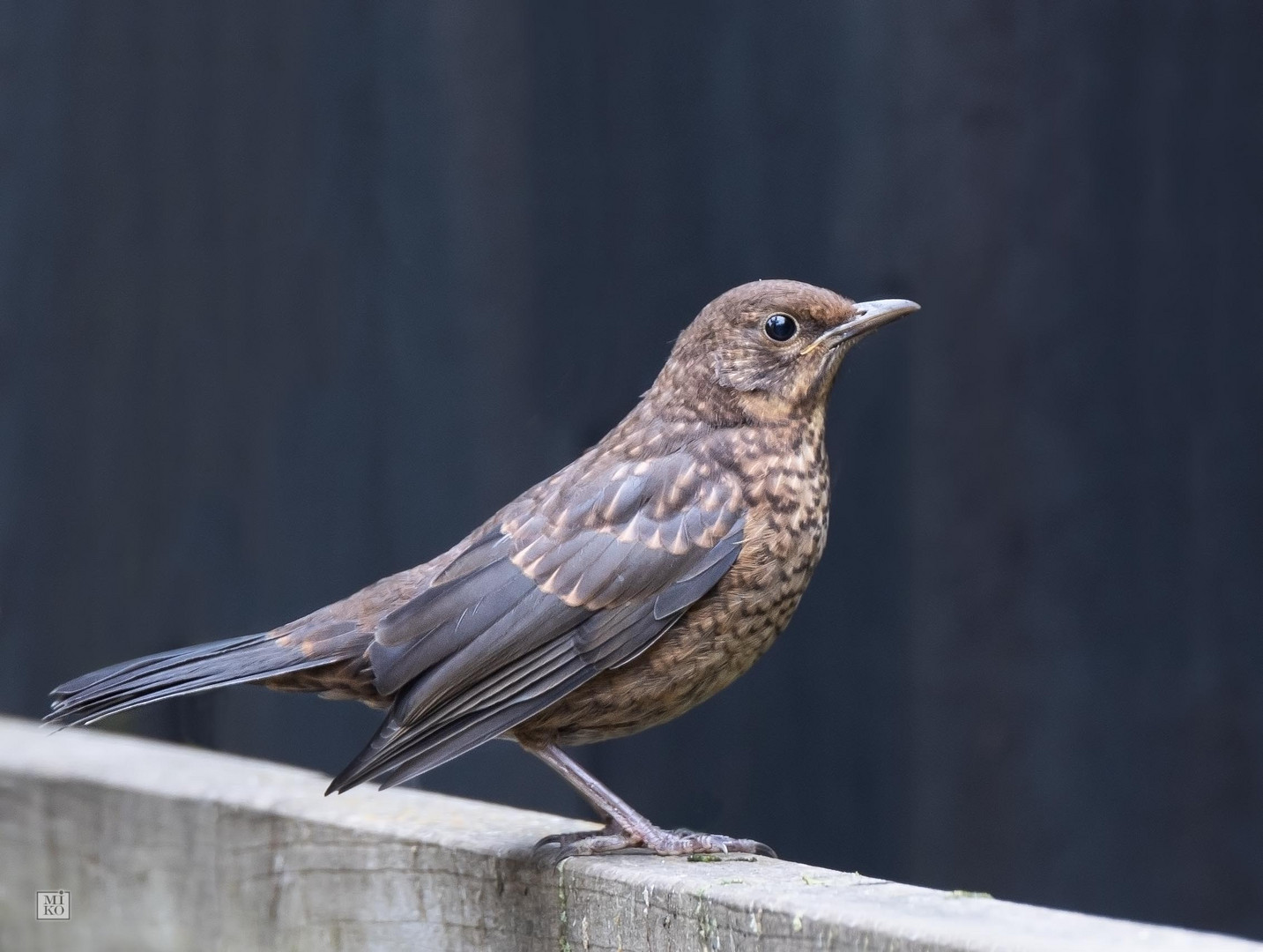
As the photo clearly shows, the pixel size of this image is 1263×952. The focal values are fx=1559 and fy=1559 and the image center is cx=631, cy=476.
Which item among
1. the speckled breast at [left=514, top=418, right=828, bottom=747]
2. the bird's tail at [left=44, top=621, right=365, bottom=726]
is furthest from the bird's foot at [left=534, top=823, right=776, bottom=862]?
the bird's tail at [left=44, top=621, right=365, bottom=726]

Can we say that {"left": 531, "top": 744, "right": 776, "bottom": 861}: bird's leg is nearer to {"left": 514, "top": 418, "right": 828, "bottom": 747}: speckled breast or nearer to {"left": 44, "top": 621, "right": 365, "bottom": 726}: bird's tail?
→ {"left": 514, "top": 418, "right": 828, "bottom": 747}: speckled breast

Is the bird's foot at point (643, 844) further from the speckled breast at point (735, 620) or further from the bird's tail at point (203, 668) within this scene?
the bird's tail at point (203, 668)

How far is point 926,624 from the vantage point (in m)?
3.59

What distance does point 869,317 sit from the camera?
116 inches

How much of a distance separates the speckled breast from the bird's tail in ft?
1.28

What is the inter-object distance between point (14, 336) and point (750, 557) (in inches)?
112

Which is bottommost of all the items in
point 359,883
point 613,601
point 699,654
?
point 359,883

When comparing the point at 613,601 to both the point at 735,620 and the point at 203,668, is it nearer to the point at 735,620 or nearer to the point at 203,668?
the point at 735,620

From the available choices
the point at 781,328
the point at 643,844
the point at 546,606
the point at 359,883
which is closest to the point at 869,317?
the point at 781,328

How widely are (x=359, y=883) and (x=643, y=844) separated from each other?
19.6 inches

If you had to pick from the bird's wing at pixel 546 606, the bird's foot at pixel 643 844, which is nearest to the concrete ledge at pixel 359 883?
the bird's foot at pixel 643 844

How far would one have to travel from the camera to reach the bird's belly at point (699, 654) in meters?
2.72

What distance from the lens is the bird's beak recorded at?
2912mm

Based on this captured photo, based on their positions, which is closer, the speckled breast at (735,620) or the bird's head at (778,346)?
the speckled breast at (735,620)
